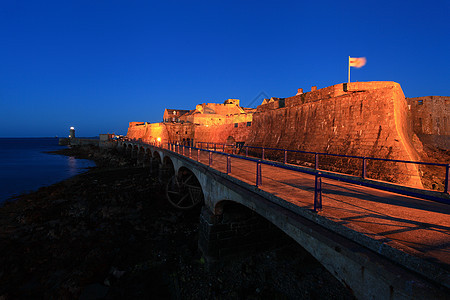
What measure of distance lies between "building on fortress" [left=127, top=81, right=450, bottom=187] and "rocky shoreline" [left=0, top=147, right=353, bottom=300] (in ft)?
19.6

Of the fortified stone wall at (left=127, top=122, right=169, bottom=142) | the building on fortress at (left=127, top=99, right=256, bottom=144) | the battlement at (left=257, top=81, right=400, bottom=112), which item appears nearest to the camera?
the battlement at (left=257, top=81, right=400, bottom=112)

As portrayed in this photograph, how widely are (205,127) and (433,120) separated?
32.8 m

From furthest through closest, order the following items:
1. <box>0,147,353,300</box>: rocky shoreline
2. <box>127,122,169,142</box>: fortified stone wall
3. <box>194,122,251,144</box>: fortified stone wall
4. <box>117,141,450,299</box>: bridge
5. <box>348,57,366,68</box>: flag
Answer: <box>127,122,169,142</box>: fortified stone wall
<box>194,122,251,144</box>: fortified stone wall
<box>348,57,366,68</box>: flag
<box>0,147,353,300</box>: rocky shoreline
<box>117,141,450,299</box>: bridge

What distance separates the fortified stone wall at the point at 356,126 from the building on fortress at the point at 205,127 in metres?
10.3

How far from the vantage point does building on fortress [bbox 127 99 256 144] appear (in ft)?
93.6

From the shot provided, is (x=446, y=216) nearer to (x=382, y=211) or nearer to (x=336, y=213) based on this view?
(x=382, y=211)

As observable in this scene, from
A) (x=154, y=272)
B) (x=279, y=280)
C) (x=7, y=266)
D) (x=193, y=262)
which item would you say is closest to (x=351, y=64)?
(x=279, y=280)

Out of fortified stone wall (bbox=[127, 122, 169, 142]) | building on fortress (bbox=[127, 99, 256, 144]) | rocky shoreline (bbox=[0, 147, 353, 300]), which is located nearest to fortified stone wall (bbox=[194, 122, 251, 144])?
building on fortress (bbox=[127, 99, 256, 144])

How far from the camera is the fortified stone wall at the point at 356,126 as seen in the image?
377 inches

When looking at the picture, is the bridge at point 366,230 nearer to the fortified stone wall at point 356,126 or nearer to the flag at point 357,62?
the fortified stone wall at point 356,126

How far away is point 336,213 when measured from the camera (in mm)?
4180

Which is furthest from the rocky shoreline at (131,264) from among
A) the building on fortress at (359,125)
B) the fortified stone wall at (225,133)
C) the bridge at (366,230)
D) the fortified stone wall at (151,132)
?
the fortified stone wall at (151,132)

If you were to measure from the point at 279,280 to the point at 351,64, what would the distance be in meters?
12.3

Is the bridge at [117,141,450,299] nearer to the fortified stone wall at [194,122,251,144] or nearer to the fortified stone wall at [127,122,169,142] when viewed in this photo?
the fortified stone wall at [194,122,251,144]
